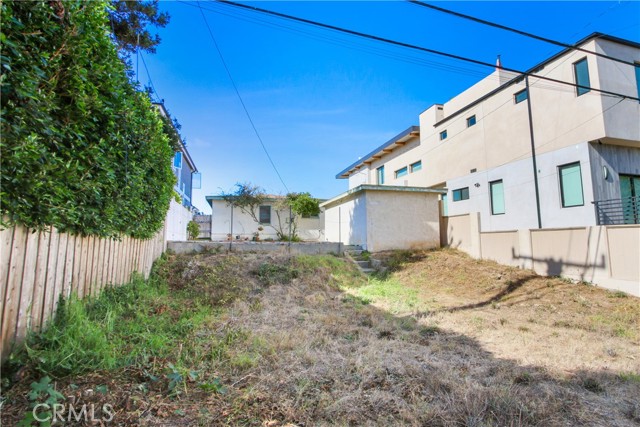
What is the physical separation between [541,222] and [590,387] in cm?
943

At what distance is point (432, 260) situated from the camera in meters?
10.4

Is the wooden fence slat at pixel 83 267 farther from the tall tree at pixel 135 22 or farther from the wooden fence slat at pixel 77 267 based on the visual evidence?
the tall tree at pixel 135 22

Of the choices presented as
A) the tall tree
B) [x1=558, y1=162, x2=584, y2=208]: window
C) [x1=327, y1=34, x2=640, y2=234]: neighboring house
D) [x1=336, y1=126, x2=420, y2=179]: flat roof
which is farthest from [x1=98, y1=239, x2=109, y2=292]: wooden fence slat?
[x1=336, y1=126, x2=420, y2=179]: flat roof

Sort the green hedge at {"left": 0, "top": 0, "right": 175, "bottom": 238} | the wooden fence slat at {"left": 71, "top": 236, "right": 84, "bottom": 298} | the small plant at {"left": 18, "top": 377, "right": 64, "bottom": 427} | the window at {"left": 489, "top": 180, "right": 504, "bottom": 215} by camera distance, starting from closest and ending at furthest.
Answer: the small plant at {"left": 18, "top": 377, "right": 64, "bottom": 427} < the green hedge at {"left": 0, "top": 0, "right": 175, "bottom": 238} < the wooden fence slat at {"left": 71, "top": 236, "right": 84, "bottom": 298} < the window at {"left": 489, "top": 180, "right": 504, "bottom": 215}

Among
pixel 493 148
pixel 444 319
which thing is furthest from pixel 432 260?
pixel 493 148

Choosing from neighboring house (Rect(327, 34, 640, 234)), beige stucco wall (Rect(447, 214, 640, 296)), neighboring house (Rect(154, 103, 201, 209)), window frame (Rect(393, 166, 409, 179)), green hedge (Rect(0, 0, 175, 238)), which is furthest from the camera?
window frame (Rect(393, 166, 409, 179))

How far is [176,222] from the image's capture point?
34.5 feet

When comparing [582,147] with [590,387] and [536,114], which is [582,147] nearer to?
[536,114]

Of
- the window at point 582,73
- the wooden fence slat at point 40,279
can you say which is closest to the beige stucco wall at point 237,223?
the window at point 582,73

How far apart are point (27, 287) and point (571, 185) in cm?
1305

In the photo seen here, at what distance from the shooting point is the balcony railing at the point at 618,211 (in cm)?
817

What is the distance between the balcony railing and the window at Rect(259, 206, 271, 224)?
14.1m

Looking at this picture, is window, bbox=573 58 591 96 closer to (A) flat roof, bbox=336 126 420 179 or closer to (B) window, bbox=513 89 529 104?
(B) window, bbox=513 89 529 104

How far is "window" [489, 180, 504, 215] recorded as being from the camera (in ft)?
40.4
